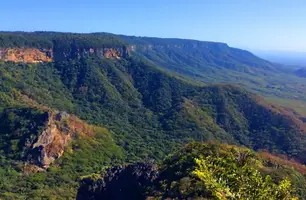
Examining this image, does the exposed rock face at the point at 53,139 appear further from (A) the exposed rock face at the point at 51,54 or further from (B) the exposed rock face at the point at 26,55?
(A) the exposed rock face at the point at 51,54

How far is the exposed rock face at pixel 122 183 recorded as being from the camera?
4675cm

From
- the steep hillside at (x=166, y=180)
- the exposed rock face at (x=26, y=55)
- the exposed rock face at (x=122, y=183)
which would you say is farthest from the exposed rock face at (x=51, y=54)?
the steep hillside at (x=166, y=180)

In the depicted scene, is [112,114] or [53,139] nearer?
[53,139]

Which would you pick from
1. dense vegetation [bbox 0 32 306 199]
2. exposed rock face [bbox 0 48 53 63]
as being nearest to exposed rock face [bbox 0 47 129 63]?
exposed rock face [bbox 0 48 53 63]

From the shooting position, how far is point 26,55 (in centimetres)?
13825

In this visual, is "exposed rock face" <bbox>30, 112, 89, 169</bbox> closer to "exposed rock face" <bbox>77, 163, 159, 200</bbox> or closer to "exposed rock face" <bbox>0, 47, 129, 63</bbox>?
"exposed rock face" <bbox>77, 163, 159, 200</bbox>

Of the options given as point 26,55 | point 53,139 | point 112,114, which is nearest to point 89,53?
point 26,55

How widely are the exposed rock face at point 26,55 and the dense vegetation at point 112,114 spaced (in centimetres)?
214

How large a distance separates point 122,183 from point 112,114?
250 feet

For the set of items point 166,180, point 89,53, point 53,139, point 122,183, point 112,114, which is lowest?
point 112,114

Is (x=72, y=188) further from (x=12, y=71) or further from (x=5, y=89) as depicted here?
(x=12, y=71)

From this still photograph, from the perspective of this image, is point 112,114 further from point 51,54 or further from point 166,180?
point 166,180

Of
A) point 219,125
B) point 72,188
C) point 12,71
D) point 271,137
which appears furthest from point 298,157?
point 12,71

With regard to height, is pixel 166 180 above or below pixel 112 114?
above
